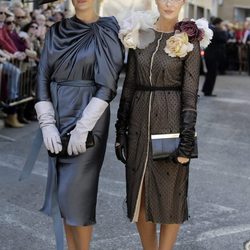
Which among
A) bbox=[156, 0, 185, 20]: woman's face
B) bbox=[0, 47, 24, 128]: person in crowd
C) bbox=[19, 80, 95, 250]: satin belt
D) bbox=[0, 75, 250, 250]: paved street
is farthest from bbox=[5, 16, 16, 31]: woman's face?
bbox=[156, 0, 185, 20]: woman's face

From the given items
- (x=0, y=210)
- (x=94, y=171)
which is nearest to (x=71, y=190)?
(x=94, y=171)

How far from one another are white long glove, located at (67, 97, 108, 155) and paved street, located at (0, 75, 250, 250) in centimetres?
137

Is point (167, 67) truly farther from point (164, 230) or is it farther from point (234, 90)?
point (234, 90)

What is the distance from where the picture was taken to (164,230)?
13.1 ft

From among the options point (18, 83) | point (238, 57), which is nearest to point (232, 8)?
point (238, 57)

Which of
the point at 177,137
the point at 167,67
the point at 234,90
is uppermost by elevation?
the point at 167,67

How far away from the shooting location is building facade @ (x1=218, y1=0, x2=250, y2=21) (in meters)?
38.1

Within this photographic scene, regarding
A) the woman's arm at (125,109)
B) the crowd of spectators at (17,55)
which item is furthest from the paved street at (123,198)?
the woman's arm at (125,109)

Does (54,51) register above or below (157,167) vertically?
above

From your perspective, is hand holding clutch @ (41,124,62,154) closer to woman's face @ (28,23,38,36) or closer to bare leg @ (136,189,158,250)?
bare leg @ (136,189,158,250)

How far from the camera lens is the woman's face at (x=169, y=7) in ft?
12.3

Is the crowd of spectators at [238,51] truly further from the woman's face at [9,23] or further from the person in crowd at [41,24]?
the woman's face at [9,23]

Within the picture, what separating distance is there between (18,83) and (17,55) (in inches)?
17.9

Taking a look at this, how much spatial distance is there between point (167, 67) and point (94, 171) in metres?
0.79
